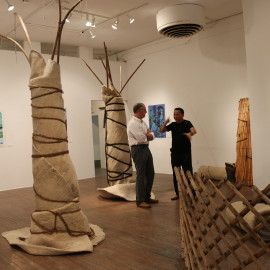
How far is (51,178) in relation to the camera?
3.16 m

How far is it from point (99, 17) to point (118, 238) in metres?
4.19

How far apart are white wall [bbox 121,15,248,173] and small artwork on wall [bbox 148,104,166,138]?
0.12 m

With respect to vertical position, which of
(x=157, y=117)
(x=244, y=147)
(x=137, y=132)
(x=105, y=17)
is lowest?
(x=244, y=147)

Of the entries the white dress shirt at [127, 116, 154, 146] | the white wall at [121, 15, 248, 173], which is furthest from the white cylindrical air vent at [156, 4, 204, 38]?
the white dress shirt at [127, 116, 154, 146]

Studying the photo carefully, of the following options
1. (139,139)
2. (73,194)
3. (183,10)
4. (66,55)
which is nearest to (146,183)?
(139,139)

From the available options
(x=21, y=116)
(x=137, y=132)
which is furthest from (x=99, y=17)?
(x=137, y=132)

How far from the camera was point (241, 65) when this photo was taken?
6.29m

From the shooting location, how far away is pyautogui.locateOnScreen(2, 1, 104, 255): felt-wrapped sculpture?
316cm

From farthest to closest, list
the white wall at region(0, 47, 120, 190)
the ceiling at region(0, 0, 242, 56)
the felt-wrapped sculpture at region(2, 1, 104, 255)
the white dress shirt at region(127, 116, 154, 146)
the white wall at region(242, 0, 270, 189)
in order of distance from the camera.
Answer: the white wall at region(0, 47, 120, 190) < the ceiling at region(0, 0, 242, 56) < the white wall at region(242, 0, 270, 189) < the white dress shirt at region(127, 116, 154, 146) < the felt-wrapped sculpture at region(2, 1, 104, 255)

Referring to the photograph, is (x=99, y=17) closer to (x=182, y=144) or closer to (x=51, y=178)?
(x=182, y=144)

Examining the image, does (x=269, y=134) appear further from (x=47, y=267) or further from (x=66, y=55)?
(x=66, y=55)

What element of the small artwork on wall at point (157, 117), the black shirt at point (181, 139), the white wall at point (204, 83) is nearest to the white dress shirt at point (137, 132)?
the black shirt at point (181, 139)

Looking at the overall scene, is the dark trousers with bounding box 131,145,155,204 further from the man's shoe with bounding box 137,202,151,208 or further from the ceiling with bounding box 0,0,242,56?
the ceiling with bounding box 0,0,242,56

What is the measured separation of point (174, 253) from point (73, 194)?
3.49 feet
